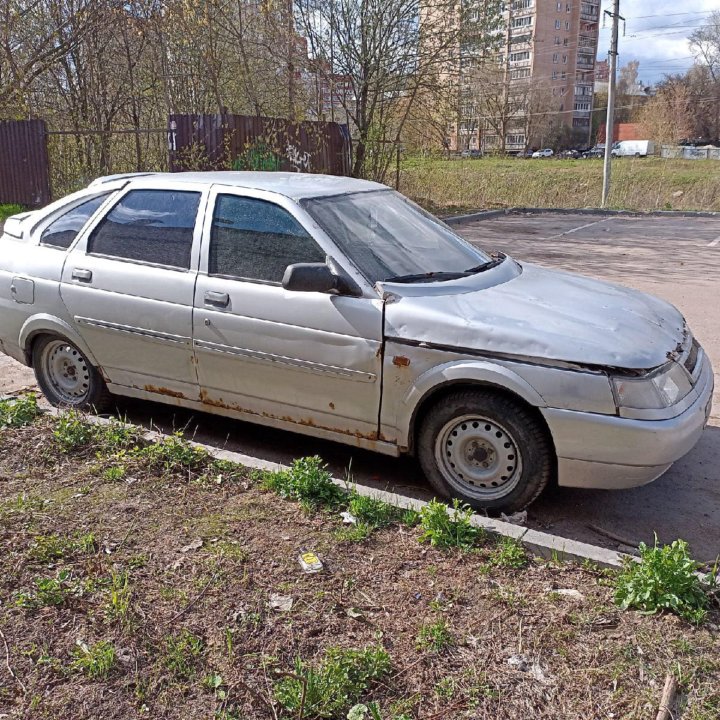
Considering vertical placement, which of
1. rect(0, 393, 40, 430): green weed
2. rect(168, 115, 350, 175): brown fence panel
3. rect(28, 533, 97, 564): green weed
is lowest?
rect(28, 533, 97, 564): green weed

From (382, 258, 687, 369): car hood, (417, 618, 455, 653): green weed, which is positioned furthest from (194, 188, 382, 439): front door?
(417, 618, 455, 653): green weed

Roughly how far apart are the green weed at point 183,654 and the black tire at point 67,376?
2.75 m

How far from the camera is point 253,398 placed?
4496 mm

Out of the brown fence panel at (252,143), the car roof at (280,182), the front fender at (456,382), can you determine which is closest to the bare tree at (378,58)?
the brown fence panel at (252,143)

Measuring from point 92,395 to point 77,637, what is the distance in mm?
2696

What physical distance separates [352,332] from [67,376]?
2.42 m

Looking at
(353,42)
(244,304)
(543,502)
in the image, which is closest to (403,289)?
(244,304)

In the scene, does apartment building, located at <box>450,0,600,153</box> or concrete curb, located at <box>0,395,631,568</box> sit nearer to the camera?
concrete curb, located at <box>0,395,631,568</box>

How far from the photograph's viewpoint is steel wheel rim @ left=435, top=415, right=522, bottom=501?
382 centimetres

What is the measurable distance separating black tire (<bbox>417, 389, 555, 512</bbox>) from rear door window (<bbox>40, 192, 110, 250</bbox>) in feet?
9.16

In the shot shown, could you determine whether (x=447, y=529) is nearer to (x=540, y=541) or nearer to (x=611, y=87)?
(x=540, y=541)

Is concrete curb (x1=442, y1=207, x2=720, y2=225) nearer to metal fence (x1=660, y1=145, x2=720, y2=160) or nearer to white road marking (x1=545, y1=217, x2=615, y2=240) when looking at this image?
white road marking (x1=545, y1=217, x2=615, y2=240)

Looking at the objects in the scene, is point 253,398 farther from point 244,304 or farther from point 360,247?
point 360,247

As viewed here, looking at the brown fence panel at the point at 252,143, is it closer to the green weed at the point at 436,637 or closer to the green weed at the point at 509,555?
the green weed at the point at 509,555
